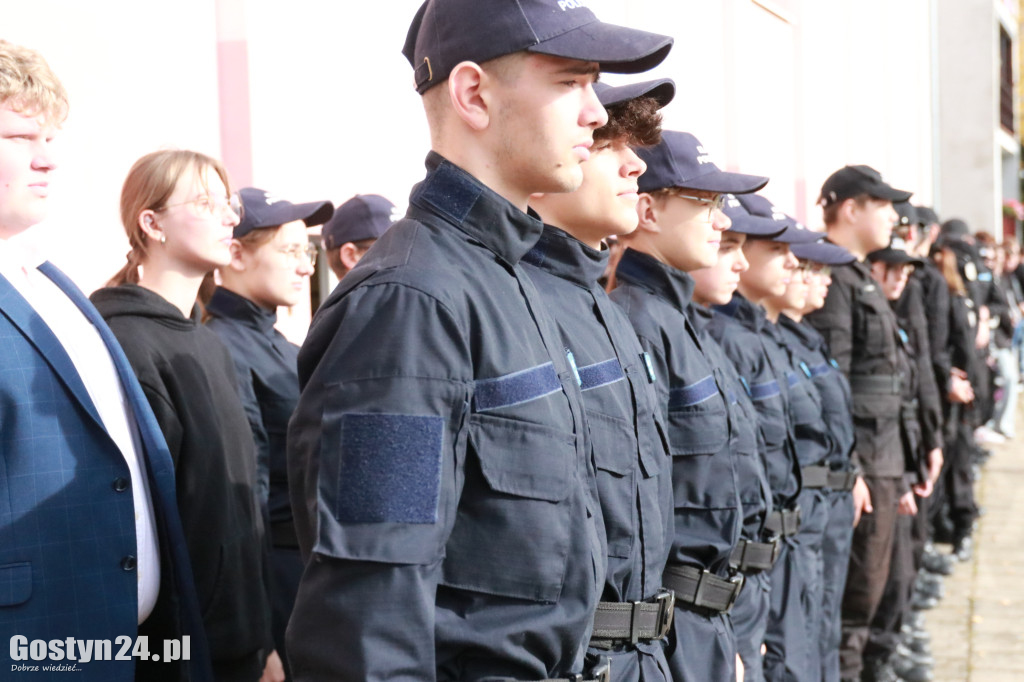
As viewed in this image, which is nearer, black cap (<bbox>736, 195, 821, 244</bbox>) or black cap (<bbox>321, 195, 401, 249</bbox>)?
black cap (<bbox>321, 195, 401, 249</bbox>)

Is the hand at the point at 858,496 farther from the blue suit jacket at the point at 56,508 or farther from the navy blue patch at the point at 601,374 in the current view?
the blue suit jacket at the point at 56,508

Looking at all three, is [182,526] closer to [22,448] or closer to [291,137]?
[22,448]

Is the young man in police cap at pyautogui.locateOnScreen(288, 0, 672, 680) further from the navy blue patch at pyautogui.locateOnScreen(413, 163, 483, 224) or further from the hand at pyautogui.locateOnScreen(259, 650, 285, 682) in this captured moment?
the hand at pyautogui.locateOnScreen(259, 650, 285, 682)

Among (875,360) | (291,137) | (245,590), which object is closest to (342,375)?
(245,590)

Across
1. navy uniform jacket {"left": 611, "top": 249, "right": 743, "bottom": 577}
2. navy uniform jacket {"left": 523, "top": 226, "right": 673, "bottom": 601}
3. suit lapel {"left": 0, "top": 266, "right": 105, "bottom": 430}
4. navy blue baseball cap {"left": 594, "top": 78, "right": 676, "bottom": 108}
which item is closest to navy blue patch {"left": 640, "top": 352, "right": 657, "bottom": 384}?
navy uniform jacket {"left": 523, "top": 226, "right": 673, "bottom": 601}

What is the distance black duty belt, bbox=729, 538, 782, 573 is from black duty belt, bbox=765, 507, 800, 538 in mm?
366

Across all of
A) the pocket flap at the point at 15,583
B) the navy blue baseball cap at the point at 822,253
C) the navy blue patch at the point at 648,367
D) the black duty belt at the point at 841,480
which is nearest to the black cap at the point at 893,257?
the navy blue baseball cap at the point at 822,253

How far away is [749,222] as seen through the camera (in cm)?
436

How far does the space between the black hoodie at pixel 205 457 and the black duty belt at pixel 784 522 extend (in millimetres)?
1884

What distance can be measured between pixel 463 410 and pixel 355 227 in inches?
103

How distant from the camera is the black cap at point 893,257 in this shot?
22.4 feet

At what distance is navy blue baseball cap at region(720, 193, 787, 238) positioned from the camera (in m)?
4.30

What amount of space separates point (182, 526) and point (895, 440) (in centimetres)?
428

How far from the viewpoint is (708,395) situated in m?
3.21
